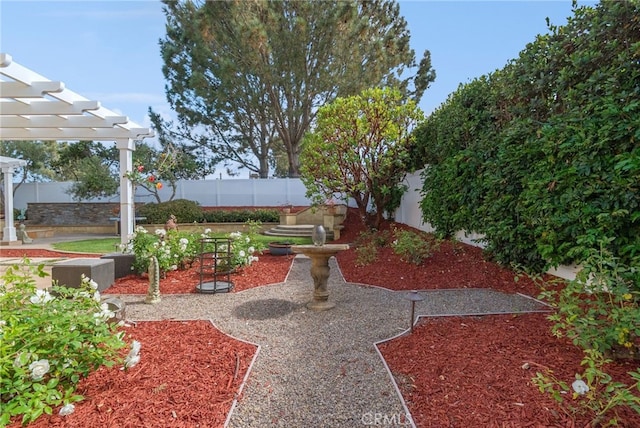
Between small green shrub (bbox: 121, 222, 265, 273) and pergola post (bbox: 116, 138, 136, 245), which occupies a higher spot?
pergola post (bbox: 116, 138, 136, 245)

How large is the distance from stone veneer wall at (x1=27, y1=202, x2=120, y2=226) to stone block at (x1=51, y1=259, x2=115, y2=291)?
1421cm

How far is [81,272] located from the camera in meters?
4.80

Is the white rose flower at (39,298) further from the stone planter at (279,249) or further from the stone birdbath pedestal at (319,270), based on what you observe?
the stone planter at (279,249)

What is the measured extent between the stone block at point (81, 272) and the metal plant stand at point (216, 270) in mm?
1368

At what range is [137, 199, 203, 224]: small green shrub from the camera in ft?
47.8

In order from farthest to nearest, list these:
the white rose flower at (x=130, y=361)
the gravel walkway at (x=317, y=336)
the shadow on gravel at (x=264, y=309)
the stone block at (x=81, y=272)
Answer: the stone block at (x=81, y=272), the shadow on gravel at (x=264, y=309), the white rose flower at (x=130, y=361), the gravel walkway at (x=317, y=336)

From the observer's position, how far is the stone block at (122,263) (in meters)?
6.06

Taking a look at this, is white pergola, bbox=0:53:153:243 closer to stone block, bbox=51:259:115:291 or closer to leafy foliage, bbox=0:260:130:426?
stone block, bbox=51:259:115:291

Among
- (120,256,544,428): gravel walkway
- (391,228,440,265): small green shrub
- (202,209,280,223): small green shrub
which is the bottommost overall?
(120,256,544,428): gravel walkway

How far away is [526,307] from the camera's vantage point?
4.17 meters

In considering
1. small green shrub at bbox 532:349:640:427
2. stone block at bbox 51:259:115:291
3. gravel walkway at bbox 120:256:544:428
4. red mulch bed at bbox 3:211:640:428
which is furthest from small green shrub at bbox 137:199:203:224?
small green shrub at bbox 532:349:640:427

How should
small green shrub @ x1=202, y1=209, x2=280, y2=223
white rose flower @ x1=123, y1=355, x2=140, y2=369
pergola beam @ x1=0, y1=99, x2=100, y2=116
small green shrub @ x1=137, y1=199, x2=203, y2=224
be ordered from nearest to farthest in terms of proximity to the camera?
white rose flower @ x1=123, y1=355, x2=140, y2=369, pergola beam @ x1=0, y1=99, x2=100, y2=116, small green shrub @ x1=202, y1=209, x2=280, y2=223, small green shrub @ x1=137, y1=199, x2=203, y2=224

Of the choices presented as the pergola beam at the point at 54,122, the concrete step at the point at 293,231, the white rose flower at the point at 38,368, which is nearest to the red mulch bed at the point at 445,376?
the white rose flower at the point at 38,368

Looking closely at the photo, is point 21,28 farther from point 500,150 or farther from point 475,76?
point 475,76
